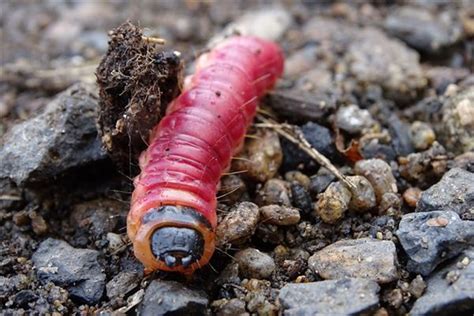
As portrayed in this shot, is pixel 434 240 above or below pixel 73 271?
above

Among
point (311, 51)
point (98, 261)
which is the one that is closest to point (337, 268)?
point (98, 261)

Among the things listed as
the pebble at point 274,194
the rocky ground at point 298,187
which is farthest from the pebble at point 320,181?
the pebble at point 274,194

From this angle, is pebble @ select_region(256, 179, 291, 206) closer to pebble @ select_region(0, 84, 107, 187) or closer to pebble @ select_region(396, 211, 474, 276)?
pebble @ select_region(396, 211, 474, 276)

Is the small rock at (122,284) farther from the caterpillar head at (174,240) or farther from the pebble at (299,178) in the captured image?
the pebble at (299,178)

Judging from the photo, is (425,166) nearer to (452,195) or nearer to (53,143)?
(452,195)

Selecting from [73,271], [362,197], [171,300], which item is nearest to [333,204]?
[362,197]

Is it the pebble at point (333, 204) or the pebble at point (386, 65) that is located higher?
the pebble at point (386, 65)

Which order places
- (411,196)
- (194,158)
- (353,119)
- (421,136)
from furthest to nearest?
(353,119), (421,136), (411,196), (194,158)

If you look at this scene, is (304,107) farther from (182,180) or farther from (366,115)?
(182,180)
